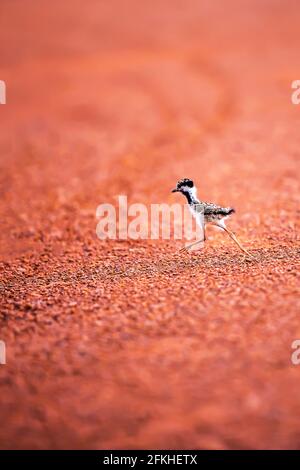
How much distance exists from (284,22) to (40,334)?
17978 millimetres

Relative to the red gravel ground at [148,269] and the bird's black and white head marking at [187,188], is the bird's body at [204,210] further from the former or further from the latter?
the red gravel ground at [148,269]

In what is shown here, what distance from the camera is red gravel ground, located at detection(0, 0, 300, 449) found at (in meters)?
3.38

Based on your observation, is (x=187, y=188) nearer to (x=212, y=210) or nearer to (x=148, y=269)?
(x=212, y=210)

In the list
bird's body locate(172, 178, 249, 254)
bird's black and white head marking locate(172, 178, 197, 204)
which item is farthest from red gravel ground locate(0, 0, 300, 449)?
bird's black and white head marking locate(172, 178, 197, 204)

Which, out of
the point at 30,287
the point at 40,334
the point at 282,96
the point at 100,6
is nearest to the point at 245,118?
the point at 282,96

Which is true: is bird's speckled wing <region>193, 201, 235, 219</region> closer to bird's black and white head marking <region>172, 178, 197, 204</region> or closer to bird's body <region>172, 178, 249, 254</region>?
bird's body <region>172, 178, 249, 254</region>

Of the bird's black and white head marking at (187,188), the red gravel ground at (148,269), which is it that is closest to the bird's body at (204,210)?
the bird's black and white head marking at (187,188)

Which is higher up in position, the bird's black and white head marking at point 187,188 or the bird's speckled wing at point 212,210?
the bird's black and white head marking at point 187,188

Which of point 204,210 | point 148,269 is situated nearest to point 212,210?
point 204,210

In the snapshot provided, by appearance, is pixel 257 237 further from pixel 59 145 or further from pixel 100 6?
pixel 100 6

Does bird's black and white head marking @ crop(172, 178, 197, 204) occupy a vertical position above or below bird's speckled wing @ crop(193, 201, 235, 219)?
above

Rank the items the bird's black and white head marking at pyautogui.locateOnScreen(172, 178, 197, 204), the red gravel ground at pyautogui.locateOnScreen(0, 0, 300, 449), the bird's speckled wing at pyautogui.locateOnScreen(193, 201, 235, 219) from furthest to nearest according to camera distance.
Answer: the bird's black and white head marking at pyautogui.locateOnScreen(172, 178, 197, 204), the bird's speckled wing at pyautogui.locateOnScreen(193, 201, 235, 219), the red gravel ground at pyautogui.locateOnScreen(0, 0, 300, 449)

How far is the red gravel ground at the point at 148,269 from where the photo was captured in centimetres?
338

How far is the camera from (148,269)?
206 inches
